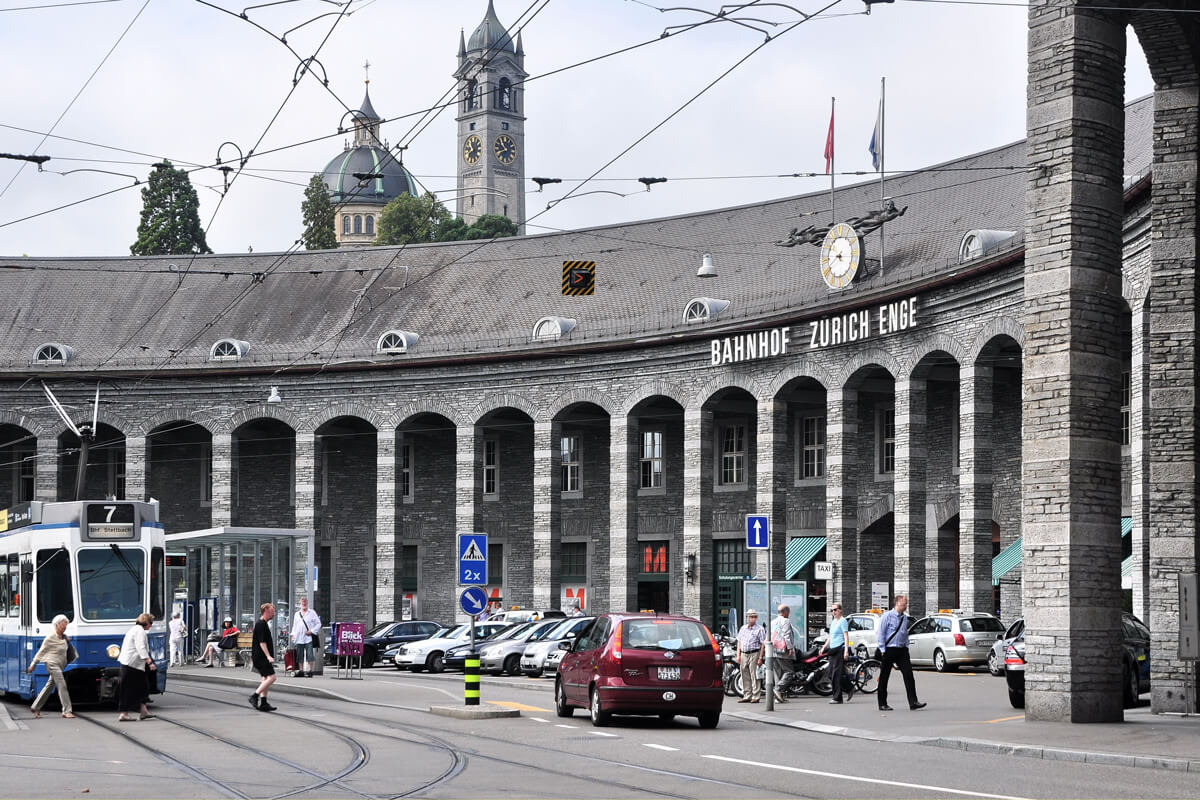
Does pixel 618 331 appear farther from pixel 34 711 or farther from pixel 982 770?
pixel 982 770

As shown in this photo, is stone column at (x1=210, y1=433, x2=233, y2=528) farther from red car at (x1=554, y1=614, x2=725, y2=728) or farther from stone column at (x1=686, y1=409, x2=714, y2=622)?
red car at (x1=554, y1=614, x2=725, y2=728)

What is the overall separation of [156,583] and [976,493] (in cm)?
2159

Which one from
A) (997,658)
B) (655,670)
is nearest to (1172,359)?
(655,670)

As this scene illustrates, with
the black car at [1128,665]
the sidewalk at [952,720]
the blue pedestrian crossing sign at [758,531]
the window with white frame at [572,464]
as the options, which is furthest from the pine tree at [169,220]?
the black car at [1128,665]

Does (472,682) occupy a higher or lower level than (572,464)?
lower

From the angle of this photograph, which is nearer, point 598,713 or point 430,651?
point 598,713

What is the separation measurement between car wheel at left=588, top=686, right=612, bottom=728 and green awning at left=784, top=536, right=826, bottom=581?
2846 centimetres

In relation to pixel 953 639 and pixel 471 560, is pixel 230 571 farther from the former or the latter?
pixel 471 560

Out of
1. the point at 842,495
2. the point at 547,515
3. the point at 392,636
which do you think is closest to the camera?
the point at 842,495

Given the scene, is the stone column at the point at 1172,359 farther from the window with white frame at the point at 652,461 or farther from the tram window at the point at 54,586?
the window with white frame at the point at 652,461

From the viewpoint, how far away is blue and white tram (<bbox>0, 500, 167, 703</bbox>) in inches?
971

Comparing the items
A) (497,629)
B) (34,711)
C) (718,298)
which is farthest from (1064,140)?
(718,298)

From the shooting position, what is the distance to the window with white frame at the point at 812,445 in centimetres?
5131

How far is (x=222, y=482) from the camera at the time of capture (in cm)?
5838
